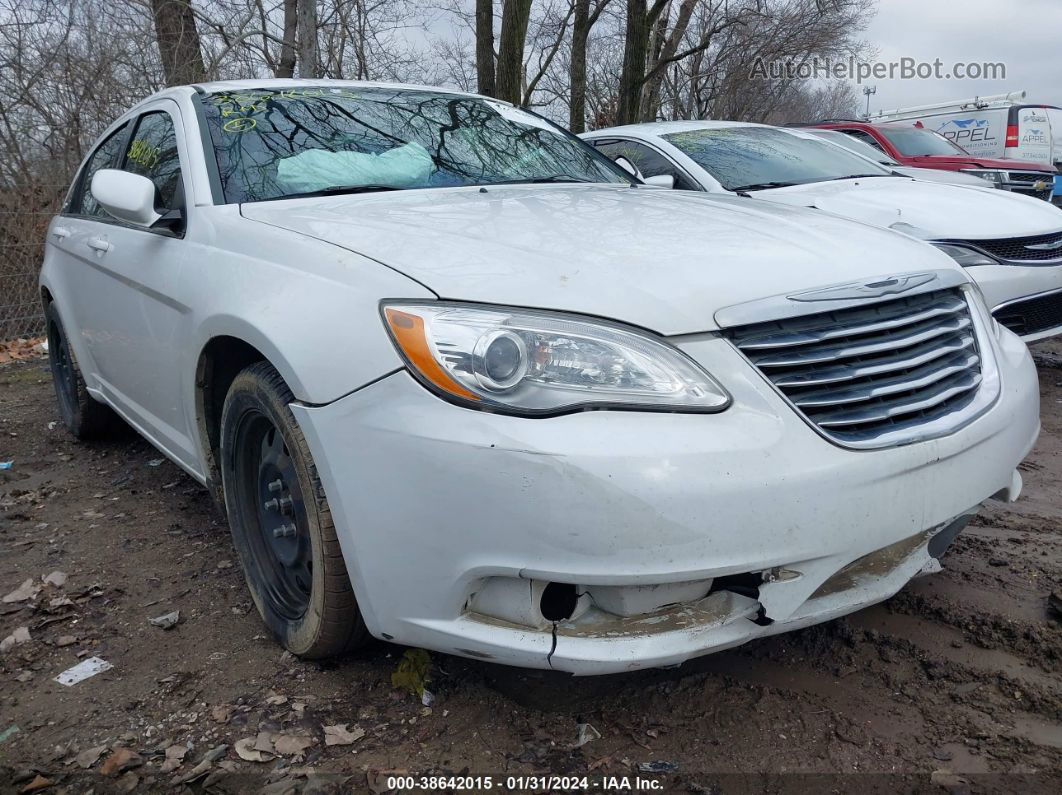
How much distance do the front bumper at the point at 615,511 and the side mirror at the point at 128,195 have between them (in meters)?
1.20

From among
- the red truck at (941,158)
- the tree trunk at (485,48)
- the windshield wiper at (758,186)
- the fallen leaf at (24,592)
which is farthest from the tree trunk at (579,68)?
the fallen leaf at (24,592)

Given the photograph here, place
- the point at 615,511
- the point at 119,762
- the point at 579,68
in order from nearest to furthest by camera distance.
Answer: the point at 615,511, the point at 119,762, the point at 579,68

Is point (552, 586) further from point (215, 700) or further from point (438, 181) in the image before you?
point (438, 181)

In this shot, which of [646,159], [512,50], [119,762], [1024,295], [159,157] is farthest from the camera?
[512,50]

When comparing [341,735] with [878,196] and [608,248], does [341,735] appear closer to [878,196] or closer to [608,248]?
[608,248]

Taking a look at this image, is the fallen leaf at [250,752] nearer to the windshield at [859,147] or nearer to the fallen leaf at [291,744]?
the fallen leaf at [291,744]

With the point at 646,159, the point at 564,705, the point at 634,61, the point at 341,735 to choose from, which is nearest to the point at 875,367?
the point at 564,705

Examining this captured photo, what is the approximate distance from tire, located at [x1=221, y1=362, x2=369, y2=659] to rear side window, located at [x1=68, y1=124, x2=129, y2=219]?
1.80 meters

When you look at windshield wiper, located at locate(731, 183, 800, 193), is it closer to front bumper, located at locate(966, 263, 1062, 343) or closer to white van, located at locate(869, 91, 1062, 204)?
front bumper, located at locate(966, 263, 1062, 343)

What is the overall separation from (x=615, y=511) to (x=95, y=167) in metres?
3.74

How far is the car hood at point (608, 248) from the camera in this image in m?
1.87

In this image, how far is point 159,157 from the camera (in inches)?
131

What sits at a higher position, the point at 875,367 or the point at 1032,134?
the point at 1032,134

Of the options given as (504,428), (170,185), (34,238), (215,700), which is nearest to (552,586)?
(504,428)
